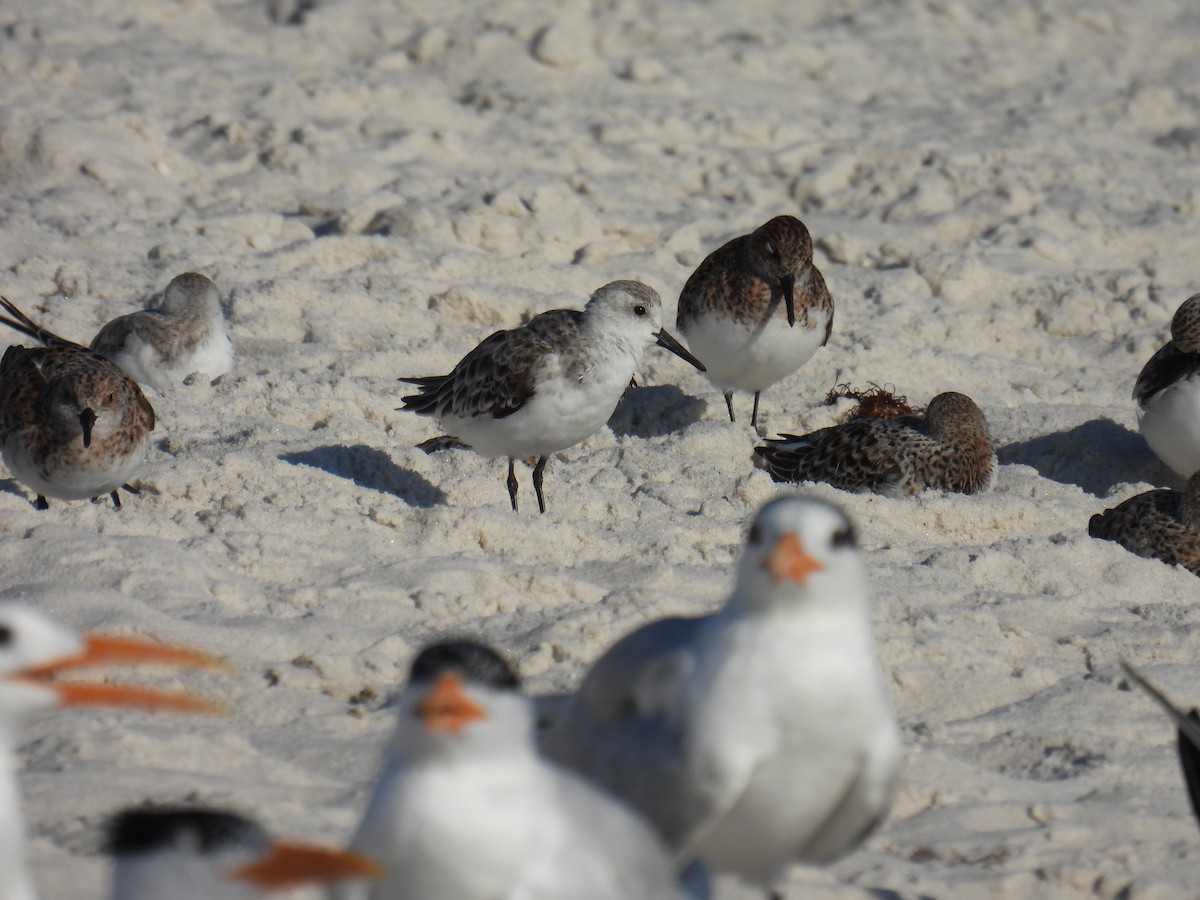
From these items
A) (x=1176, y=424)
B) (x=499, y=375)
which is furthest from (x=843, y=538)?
(x=1176, y=424)

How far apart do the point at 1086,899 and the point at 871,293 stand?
17.1 feet

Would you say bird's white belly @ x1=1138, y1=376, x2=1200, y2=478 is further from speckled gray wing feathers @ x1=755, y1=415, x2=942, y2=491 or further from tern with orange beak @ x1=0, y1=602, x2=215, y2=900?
tern with orange beak @ x1=0, y1=602, x2=215, y2=900

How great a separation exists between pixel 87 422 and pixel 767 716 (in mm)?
3336

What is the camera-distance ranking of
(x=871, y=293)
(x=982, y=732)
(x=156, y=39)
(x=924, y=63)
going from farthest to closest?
(x=924, y=63)
(x=156, y=39)
(x=871, y=293)
(x=982, y=732)

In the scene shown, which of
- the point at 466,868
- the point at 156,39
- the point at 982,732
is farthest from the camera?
the point at 156,39

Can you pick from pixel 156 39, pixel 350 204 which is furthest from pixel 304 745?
pixel 156 39

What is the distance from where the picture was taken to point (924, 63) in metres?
10.9

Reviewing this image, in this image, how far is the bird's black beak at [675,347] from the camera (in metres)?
6.97

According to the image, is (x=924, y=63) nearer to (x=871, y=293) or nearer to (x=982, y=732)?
(x=871, y=293)

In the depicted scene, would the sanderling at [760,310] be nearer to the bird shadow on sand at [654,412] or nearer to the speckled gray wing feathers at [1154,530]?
the bird shadow on sand at [654,412]

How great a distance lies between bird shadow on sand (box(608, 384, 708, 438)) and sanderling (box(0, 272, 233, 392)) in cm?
192

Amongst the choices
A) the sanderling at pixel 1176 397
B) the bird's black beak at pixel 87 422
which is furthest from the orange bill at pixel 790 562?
the sanderling at pixel 1176 397

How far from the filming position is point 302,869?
91.7 inches

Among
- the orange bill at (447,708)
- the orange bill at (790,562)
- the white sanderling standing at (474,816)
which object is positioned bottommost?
the white sanderling standing at (474,816)
